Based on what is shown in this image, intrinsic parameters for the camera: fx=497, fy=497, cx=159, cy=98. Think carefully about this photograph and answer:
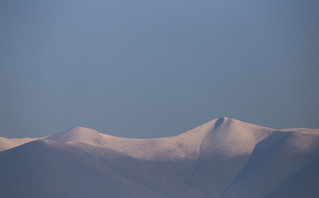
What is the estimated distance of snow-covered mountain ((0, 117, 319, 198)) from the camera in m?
99.9

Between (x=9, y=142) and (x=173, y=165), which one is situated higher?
(x=9, y=142)

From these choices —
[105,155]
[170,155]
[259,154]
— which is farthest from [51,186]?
[259,154]

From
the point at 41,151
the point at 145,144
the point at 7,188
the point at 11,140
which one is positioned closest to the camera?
the point at 7,188

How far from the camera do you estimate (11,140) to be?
15150cm

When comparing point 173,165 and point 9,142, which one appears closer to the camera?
point 173,165

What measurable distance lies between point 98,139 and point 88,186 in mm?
42555

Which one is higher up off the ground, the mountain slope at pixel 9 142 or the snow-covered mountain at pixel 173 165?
the mountain slope at pixel 9 142

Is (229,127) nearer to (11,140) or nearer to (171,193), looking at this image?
(171,193)

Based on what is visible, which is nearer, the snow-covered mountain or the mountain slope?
the snow-covered mountain

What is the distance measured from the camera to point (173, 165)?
127m

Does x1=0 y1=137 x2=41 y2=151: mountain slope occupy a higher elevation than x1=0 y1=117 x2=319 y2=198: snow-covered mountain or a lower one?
higher

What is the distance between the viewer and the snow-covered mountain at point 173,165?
99938mm

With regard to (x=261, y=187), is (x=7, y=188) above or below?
above

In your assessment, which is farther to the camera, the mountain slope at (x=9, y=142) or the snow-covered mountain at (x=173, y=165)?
the mountain slope at (x=9, y=142)
